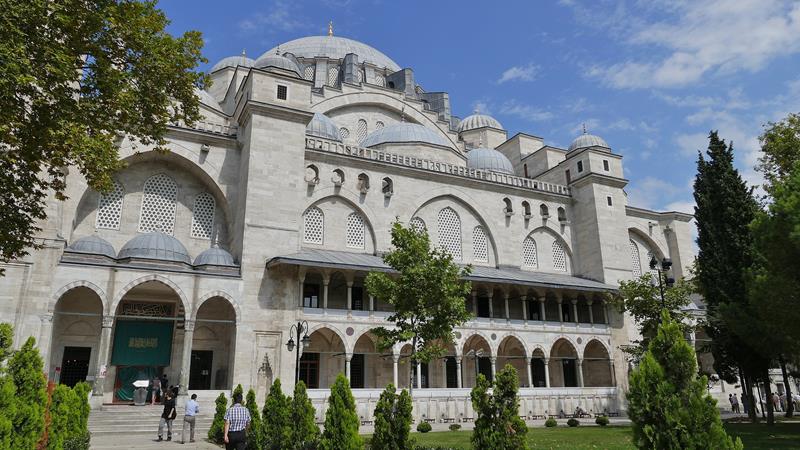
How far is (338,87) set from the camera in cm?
3562

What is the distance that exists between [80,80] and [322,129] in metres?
19.9

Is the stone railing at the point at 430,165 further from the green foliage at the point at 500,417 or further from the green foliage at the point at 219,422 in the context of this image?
the green foliage at the point at 500,417

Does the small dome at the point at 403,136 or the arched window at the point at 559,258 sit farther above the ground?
the small dome at the point at 403,136

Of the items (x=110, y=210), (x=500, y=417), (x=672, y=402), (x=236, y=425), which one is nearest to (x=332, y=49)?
(x=110, y=210)

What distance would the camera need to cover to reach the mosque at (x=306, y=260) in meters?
20.3

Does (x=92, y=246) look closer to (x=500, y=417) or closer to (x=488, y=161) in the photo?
(x=500, y=417)

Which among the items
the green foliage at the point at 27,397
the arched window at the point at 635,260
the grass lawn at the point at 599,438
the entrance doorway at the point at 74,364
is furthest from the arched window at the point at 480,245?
the green foliage at the point at 27,397

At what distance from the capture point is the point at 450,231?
93.2 ft

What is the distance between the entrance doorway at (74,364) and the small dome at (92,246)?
4.15 metres

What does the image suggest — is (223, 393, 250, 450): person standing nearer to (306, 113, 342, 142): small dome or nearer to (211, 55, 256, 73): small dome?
(306, 113, 342, 142): small dome

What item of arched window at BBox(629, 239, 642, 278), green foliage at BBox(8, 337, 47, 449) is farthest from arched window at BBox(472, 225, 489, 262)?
green foliage at BBox(8, 337, 47, 449)

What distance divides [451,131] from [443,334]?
2521 centimetres

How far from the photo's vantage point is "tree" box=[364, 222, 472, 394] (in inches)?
632

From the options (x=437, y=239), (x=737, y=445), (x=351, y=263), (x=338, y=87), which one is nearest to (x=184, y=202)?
(x=351, y=263)
